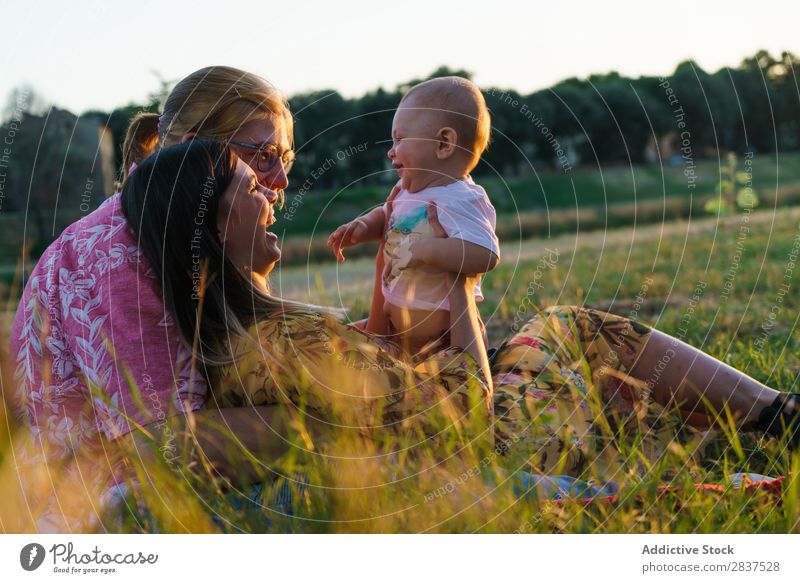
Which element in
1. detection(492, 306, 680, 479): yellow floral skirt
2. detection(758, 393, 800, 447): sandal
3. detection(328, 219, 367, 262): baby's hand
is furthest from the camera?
detection(328, 219, 367, 262): baby's hand

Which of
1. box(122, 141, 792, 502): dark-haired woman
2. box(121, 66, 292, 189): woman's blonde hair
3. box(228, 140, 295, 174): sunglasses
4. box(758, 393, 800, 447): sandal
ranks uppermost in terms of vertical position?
box(121, 66, 292, 189): woman's blonde hair

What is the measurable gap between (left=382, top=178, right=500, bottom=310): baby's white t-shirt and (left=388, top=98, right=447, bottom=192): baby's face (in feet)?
0.14

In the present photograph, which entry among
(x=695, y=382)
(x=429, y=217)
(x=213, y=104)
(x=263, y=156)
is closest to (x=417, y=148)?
(x=429, y=217)

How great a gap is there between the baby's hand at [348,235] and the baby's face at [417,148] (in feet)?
0.68

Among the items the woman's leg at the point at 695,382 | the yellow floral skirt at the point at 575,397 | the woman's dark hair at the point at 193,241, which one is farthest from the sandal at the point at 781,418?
the woman's dark hair at the point at 193,241

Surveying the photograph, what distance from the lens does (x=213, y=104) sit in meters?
2.65

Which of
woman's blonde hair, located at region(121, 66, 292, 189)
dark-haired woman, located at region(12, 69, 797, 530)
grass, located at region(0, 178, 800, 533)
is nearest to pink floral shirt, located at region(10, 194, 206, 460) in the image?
dark-haired woman, located at region(12, 69, 797, 530)

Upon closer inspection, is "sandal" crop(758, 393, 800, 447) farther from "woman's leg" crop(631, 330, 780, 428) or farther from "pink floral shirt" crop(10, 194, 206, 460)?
"pink floral shirt" crop(10, 194, 206, 460)

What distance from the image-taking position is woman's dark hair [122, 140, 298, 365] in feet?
6.89

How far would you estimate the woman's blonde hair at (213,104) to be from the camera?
2.65 meters

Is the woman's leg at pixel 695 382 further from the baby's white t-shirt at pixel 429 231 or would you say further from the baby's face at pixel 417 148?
the baby's face at pixel 417 148

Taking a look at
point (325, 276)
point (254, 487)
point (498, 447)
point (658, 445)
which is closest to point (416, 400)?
point (498, 447)

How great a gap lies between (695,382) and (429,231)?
2.98ft
